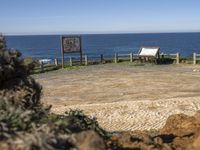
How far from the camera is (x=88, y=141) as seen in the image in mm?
4543

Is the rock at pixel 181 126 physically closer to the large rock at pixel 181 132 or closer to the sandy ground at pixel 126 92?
the large rock at pixel 181 132

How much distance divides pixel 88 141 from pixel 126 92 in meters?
19.5

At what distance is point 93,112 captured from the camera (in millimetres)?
17391

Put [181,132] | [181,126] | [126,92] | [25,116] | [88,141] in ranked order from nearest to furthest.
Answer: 1. [88,141]
2. [25,116]
3. [181,132]
4. [181,126]
5. [126,92]

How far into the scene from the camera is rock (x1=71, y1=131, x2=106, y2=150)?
14.7 feet

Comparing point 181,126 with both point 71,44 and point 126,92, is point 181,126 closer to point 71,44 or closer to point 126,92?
point 126,92

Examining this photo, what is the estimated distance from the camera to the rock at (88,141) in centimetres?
448

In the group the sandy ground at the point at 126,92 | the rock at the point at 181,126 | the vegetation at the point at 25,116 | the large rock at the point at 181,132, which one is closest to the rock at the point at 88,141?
the vegetation at the point at 25,116

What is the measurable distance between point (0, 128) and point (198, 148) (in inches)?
97.5

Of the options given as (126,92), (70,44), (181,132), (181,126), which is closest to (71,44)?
(70,44)

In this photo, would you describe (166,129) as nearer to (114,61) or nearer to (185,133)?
(185,133)

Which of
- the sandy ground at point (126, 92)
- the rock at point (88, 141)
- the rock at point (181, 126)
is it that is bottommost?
the sandy ground at point (126, 92)

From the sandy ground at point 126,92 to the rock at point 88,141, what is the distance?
9589mm

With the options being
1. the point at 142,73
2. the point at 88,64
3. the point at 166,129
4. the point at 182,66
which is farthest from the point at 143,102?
the point at 88,64
